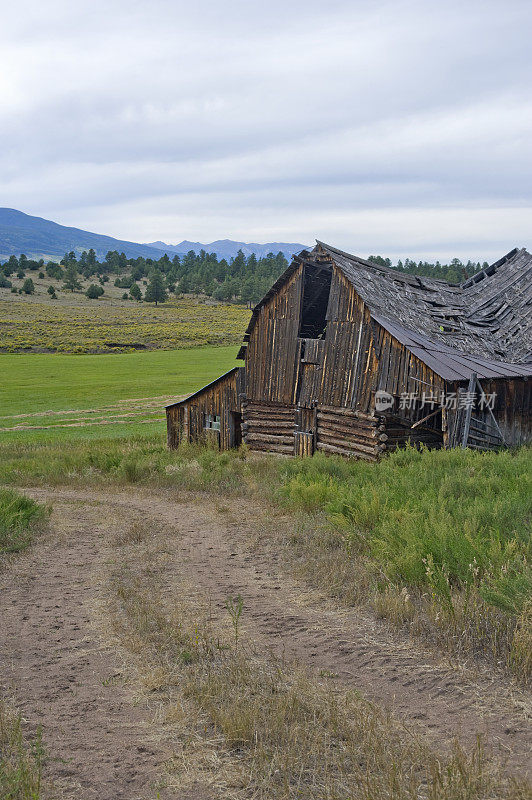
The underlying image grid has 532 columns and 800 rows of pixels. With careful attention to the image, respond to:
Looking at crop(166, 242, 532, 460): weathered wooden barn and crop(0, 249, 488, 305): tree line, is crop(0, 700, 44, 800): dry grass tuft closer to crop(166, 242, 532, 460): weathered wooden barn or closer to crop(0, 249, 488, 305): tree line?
crop(166, 242, 532, 460): weathered wooden barn

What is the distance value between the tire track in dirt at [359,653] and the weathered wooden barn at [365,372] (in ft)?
29.9

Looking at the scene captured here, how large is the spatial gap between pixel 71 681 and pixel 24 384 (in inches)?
1779

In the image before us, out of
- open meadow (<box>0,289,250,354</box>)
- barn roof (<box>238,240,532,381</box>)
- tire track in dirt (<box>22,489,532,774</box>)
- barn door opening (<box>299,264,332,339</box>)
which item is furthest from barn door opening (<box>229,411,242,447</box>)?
open meadow (<box>0,289,250,354</box>)

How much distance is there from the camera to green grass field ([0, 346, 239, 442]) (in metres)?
33.0

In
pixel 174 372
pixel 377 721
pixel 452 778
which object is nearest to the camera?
pixel 452 778

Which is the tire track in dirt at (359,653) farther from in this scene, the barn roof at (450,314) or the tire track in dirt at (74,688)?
the barn roof at (450,314)

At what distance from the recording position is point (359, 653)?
6.12 metres

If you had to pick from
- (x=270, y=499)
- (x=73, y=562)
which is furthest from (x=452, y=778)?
(x=270, y=499)

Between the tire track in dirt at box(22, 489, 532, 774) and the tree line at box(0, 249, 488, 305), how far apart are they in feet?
338

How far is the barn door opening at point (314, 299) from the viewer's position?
21.7m

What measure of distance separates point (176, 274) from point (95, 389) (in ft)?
385

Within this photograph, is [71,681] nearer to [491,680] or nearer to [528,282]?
[491,680]

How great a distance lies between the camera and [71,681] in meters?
5.83

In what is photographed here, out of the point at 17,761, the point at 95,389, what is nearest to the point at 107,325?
the point at 95,389
